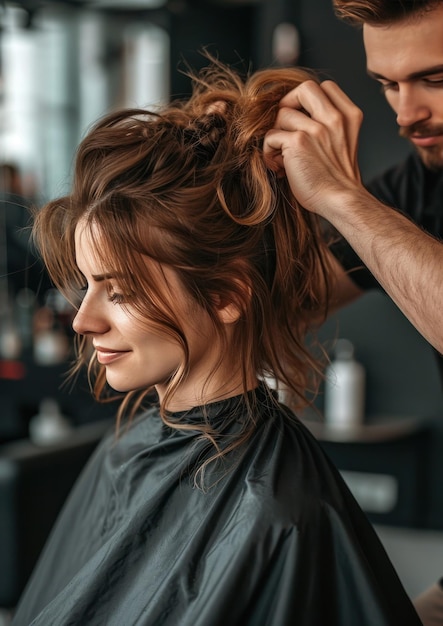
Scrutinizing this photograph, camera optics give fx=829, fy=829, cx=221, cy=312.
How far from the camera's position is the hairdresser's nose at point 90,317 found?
143 centimetres

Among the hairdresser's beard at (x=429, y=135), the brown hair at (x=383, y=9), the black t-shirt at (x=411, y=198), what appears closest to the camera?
the brown hair at (x=383, y=9)

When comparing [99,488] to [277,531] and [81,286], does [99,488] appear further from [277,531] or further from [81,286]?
[277,531]

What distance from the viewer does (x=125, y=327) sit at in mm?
1427

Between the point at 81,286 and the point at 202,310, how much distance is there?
26 cm

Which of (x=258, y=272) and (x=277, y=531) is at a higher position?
(x=258, y=272)

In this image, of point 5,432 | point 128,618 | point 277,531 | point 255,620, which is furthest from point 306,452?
point 5,432

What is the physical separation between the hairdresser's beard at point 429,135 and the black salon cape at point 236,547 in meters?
0.63

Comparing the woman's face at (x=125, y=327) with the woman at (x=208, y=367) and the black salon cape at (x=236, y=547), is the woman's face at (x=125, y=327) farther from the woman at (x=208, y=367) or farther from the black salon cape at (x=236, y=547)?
the black salon cape at (x=236, y=547)

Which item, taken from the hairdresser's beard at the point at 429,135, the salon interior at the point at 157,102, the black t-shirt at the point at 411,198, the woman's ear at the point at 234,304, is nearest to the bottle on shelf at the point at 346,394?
the salon interior at the point at 157,102

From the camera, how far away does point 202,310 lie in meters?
1.46

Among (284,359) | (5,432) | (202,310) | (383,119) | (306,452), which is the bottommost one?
(5,432)

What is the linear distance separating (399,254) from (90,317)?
1.77 feet

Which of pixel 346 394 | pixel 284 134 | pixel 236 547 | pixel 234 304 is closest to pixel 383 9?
pixel 284 134

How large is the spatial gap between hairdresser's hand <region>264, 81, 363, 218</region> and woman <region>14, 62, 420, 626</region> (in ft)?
0.12
